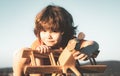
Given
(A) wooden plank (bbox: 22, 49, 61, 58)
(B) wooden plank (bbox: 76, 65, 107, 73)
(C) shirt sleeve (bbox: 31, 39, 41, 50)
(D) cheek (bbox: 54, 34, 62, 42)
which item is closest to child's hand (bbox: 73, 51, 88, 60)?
(B) wooden plank (bbox: 76, 65, 107, 73)

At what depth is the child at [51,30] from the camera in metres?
3.76

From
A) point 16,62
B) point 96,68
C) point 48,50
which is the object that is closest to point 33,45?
point 16,62

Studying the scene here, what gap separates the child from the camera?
148 inches

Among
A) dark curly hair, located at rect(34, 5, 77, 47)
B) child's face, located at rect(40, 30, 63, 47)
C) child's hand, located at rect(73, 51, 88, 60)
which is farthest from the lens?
dark curly hair, located at rect(34, 5, 77, 47)

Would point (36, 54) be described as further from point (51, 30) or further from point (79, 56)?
point (79, 56)

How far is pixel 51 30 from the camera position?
148 inches

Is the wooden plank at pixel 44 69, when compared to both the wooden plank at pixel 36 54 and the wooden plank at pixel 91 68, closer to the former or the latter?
the wooden plank at pixel 91 68

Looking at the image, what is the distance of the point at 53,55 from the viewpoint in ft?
11.4

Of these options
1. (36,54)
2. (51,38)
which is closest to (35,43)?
(51,38)

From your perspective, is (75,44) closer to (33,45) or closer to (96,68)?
(96,68)

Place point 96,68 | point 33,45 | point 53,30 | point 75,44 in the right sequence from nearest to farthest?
1. point 75,44
2. point 96,68
3. point 53,30
4. point 33,45

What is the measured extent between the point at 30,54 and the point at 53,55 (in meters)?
0.26

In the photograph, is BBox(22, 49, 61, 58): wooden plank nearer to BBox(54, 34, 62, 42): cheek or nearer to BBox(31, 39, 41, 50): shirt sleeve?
BBox(54, 34, 62, 42): cheek

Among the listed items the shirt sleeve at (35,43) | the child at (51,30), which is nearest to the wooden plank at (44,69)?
the child at (51,30)
